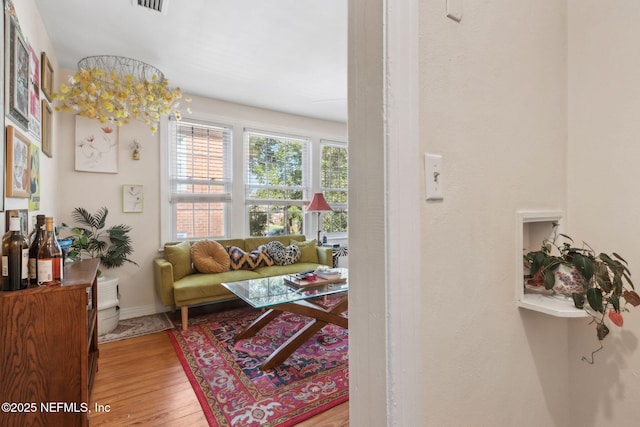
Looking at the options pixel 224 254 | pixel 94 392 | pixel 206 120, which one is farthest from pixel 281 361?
pixel 206 120

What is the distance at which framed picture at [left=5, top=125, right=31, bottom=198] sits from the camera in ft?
4.70

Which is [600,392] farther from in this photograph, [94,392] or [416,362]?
[94,392]

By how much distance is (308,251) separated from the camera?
407 cm

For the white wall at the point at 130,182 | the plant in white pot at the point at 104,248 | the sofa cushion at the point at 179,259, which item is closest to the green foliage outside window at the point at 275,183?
the white wall at the point at 130,182

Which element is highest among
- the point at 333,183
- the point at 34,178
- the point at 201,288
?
the point at 333,183

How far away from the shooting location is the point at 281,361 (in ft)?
7.23

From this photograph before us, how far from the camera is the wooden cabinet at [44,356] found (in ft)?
4.22

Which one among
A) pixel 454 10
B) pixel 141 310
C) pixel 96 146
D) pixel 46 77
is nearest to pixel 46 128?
pixel 46 77

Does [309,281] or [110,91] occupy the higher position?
[110,91]

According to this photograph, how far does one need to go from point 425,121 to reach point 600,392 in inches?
44.9

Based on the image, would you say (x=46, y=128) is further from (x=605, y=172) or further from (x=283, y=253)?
(x=605, y=172)

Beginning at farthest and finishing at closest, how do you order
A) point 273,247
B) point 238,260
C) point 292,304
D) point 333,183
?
point 333,183 < point 273,247 < point 238,260 < point 292,304

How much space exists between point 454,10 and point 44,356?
2.01 meters

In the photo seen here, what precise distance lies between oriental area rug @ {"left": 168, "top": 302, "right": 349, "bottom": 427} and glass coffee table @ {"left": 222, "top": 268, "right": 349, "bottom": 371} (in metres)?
0.10
